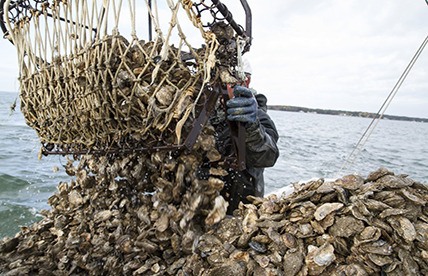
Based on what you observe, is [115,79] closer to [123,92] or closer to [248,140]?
[123,92]

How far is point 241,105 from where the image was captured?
2.29m

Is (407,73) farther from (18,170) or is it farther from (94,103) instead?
(18,170)

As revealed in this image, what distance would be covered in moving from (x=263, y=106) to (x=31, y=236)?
252 cm

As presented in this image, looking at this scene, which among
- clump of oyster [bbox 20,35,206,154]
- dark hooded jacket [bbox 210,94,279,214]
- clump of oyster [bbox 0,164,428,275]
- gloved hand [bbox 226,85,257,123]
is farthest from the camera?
dark hooded jacket [bbox 210,94,279,214]

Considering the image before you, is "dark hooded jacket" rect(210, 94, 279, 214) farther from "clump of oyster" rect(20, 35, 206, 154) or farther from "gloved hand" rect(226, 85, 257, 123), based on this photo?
"clump of oyster" rect(20, 35, 206, 154)

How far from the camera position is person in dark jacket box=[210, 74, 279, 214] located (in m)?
2.30

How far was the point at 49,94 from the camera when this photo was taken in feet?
9.14

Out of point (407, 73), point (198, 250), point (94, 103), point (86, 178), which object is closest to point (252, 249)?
point (198, 250)

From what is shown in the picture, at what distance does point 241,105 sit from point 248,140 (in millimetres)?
548

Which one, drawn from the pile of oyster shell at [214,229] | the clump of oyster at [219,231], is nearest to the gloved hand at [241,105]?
the pile of oyster shell at [214,229]

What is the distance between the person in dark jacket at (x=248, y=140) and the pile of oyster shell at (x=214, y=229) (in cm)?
30

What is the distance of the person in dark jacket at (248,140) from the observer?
2.30m

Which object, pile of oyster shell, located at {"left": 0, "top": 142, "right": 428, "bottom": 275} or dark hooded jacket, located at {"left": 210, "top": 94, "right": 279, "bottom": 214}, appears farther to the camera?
dark hooded jacket, located at {"left": 210, "top": 94, "right": 279, "bottom": 214}

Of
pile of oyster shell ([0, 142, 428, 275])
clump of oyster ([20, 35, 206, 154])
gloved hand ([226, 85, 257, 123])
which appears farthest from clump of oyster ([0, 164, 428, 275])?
gloved hand ([226, 85, 257, 123])
